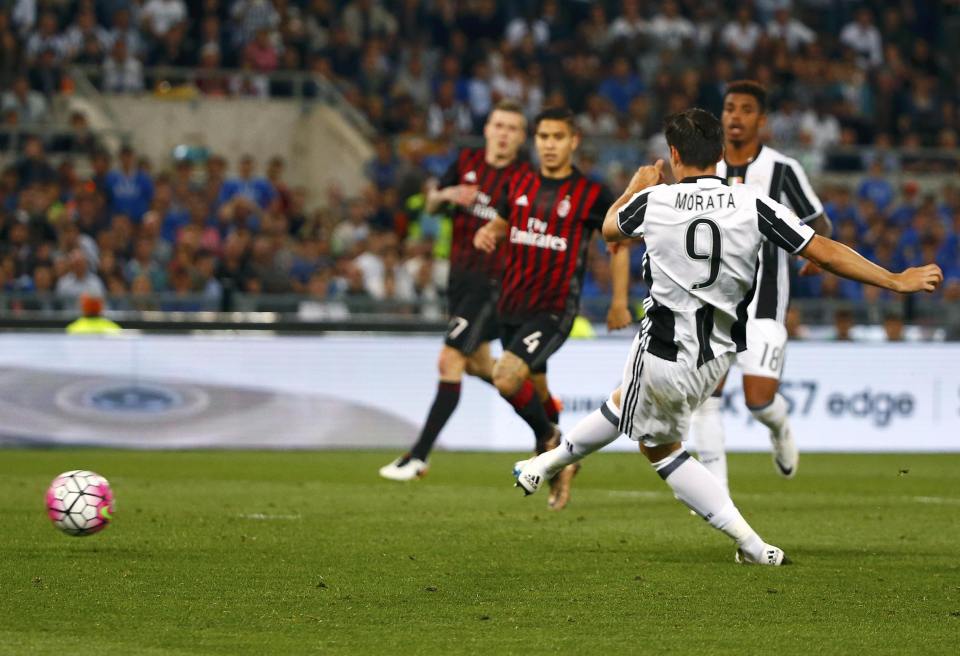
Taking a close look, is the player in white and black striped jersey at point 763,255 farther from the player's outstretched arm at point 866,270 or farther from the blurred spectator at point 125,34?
the blurred spectator at point 125,34

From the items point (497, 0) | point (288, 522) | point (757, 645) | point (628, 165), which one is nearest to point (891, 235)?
point (628, 165)

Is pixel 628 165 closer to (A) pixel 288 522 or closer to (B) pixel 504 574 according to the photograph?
(A) pixel 288 522

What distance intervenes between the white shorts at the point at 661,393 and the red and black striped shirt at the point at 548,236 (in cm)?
268

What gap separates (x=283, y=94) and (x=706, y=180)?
1596 centimetres

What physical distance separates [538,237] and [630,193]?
8.52 feet

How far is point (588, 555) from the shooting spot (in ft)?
23.7

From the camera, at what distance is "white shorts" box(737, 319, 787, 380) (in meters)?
9.29

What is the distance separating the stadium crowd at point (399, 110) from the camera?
56.2ft

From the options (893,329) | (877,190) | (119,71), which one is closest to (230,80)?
(119,71)

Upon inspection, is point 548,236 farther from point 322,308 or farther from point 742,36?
point 742,36

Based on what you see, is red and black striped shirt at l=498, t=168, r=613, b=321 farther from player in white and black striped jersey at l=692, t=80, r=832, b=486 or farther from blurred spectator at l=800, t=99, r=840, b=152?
blurred spectator at l=800, t=99, r=840, b=152

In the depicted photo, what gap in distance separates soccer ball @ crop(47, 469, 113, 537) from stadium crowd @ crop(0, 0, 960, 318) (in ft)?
28.2

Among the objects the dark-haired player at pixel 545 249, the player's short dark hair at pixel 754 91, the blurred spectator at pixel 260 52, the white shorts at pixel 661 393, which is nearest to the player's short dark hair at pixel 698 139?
the white shorts at pixel 661 393

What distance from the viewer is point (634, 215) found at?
6730 millimetres
